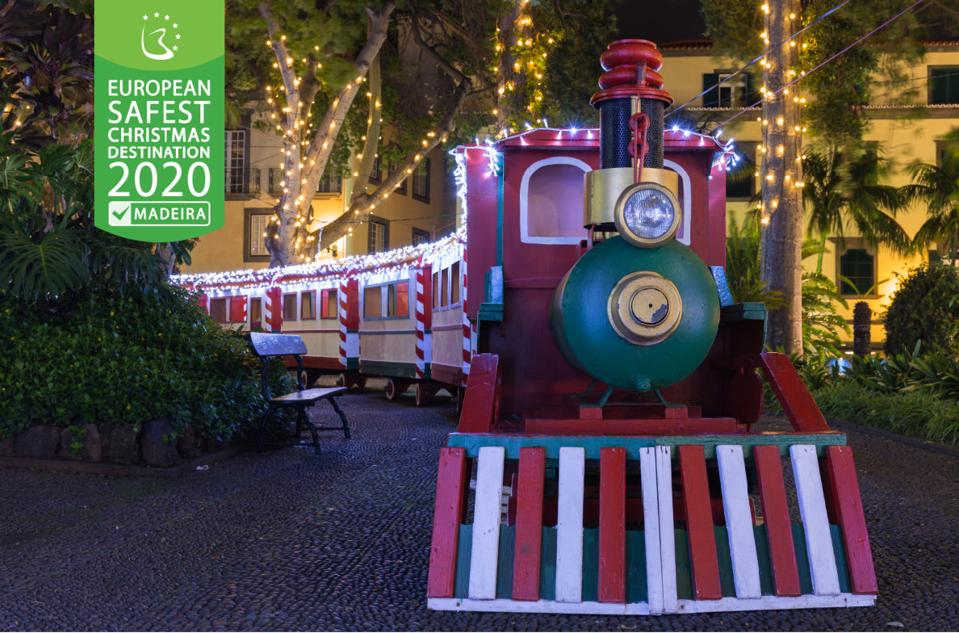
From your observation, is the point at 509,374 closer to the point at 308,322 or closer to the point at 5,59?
the point at 5,59

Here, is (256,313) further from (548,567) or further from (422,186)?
(548,567)

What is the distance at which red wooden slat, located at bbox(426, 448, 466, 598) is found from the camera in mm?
3773

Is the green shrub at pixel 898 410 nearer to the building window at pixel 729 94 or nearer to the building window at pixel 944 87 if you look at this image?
the building window at pixel 729 94

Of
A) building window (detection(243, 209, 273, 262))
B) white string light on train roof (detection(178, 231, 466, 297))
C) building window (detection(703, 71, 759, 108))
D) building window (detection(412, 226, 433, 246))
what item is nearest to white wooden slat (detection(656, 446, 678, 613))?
white string light on train roof (detection(178, 231, 466, 297))

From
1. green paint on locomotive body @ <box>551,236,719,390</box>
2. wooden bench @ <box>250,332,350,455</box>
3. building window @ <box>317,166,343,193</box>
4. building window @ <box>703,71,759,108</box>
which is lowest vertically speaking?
wooden bench @ <box>250,332,350,455</box>

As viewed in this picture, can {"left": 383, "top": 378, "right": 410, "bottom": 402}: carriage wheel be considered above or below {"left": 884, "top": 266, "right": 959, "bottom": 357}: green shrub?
below

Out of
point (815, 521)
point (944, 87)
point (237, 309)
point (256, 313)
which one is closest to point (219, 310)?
point (237, 309)

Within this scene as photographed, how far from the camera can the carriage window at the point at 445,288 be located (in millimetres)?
12477

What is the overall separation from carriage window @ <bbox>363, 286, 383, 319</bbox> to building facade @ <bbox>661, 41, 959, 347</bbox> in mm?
17370

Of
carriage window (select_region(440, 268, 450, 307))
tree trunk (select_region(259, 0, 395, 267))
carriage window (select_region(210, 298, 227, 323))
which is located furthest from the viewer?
carriage window (select_region(210, 298, 227, 323))

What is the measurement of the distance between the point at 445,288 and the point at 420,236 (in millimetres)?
24688

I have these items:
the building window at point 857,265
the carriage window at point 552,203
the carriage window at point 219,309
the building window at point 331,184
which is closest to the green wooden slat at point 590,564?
the carriage window at point 552,203

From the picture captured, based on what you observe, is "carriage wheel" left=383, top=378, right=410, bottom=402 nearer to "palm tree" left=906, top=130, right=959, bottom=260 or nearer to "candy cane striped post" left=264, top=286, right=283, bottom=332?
"candy cane striped post" left=264, top=286, right=283, bottom=332

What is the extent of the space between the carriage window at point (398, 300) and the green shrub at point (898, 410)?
649 centimetres
